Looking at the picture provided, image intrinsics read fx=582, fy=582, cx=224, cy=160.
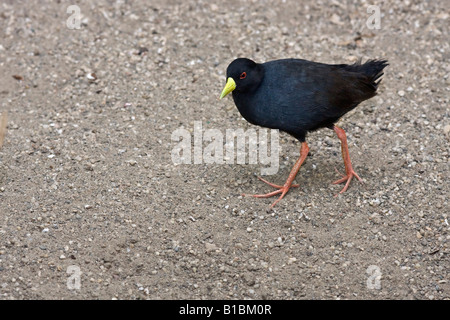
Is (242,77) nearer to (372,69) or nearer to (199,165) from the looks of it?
(199,165)

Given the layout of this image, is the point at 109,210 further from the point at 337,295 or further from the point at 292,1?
the point at 292,1

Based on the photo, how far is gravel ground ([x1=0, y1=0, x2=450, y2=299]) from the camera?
4863 mm

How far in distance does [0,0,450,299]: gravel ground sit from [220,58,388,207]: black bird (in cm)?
65

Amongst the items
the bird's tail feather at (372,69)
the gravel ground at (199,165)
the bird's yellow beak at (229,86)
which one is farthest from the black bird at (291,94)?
the gravel ground at (199,165)

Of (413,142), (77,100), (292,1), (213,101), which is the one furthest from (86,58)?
(413,142)

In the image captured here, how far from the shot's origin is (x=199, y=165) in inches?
237

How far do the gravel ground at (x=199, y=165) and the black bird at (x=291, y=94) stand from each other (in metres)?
0.65

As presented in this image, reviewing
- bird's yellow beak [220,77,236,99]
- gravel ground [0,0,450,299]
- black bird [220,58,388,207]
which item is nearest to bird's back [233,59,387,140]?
black bird [220,58,388,207]

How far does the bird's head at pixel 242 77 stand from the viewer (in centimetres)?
534

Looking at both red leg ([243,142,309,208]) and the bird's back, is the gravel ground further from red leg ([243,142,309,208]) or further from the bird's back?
the bird's back

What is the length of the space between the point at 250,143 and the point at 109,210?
68.2 inches

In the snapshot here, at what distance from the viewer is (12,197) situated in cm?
550

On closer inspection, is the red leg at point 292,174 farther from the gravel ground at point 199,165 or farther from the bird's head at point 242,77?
the bird's head at point 242,77

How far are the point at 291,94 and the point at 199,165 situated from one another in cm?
128
